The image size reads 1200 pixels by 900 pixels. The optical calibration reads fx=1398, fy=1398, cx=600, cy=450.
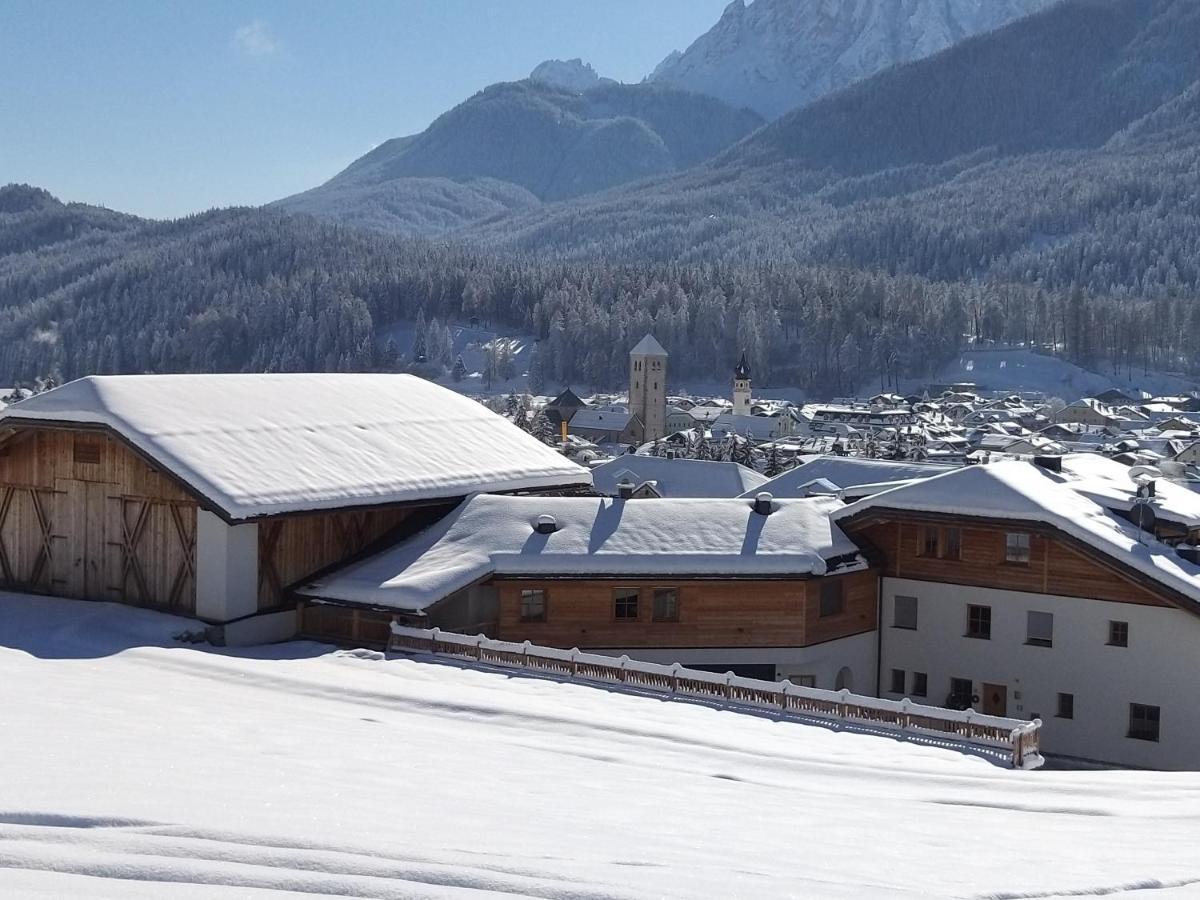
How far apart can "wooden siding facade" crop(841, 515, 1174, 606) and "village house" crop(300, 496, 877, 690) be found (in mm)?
1417

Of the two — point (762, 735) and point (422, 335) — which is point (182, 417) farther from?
point (422, 335)

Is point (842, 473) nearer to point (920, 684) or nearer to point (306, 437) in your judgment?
point (920, 684)

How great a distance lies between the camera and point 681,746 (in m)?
15.3

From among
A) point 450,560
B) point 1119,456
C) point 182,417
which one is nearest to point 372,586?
point 450,560

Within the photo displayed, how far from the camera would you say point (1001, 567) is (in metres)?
27.2

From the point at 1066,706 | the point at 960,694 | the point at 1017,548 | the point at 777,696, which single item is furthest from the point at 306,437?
the point at 1066,706

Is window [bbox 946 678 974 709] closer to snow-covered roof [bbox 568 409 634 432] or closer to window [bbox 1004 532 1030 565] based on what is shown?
window [bbox 1004 532 1030 565]

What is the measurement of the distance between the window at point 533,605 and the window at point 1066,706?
388 inches

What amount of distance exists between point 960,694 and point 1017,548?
313 cm

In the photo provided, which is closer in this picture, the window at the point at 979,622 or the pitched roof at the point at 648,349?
the window at the point at 979,622

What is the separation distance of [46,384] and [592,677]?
586 feet

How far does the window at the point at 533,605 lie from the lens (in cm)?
2567

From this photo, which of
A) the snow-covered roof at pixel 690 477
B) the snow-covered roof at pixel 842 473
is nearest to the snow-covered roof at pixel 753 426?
the snow-covered roof at pixel 690 477

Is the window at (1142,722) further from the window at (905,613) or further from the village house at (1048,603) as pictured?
the window at (905,613)
